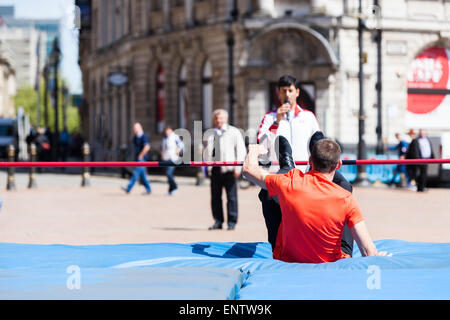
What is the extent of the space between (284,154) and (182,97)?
88.0ft

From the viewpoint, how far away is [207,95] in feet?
107

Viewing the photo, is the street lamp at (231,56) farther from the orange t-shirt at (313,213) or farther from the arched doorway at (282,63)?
the orange t-shirt at (313,213)

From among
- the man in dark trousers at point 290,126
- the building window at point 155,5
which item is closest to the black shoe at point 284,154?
the man in dark trousers at point 290,126

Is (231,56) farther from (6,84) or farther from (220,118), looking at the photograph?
(6,84)

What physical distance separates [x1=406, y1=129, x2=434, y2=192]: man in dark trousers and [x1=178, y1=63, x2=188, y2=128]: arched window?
13.1m

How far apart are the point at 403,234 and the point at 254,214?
393 centimetres

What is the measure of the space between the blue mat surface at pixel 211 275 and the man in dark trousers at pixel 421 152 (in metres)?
14.9

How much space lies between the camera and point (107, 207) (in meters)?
16.9

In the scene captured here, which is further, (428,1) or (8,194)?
(428,1)

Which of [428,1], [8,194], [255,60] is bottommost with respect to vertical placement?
[8,194]

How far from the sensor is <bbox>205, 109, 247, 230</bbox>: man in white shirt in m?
12.7

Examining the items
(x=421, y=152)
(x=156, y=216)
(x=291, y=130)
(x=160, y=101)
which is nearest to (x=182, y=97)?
(x=160, y=101)

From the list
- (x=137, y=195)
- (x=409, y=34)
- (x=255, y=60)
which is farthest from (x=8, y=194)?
(x=409, y=34)

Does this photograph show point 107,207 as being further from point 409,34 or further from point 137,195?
point 409,34
